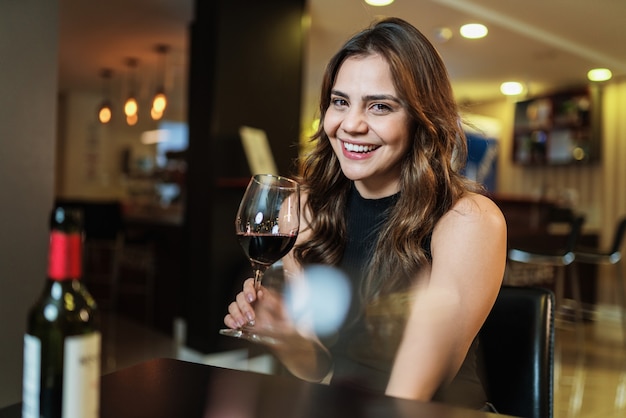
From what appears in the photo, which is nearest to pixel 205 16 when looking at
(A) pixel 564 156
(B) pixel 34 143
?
(B) pixel 34 143

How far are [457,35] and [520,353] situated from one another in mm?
3955

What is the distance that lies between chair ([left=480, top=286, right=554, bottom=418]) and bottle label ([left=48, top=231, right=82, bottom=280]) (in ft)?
3.09

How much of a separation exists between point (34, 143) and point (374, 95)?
1.66 meters

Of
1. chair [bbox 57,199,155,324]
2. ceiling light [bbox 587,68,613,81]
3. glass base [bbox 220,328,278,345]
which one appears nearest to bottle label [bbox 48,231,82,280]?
glass base [bbox 220,328,278,345]

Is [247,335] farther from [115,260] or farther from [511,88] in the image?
[511,88]

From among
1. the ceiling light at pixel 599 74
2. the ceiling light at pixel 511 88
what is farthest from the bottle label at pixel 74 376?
the ceiling light at pixel 511 88

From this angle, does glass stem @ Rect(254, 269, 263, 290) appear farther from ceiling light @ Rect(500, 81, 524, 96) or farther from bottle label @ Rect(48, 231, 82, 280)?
ceiling light @ Rect(500, 81, 524, 96)

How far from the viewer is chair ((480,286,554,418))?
115 centimetres

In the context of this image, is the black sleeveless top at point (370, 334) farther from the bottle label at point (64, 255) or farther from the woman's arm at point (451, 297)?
the bottle label at point (64, 255)

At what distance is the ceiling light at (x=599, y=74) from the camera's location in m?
5.49

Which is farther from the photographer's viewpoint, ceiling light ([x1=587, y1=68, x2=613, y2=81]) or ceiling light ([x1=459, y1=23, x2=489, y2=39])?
ceiling light ([x1=587, y1=68, x2=613, y2=81])

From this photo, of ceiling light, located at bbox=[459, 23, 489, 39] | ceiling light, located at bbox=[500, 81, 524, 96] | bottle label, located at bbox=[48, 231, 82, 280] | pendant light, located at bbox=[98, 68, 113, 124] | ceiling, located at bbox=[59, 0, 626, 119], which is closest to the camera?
bottle label, located at bbox=[48, 231, 82, 280]

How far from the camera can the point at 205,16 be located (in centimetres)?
377

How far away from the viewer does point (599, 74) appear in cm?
569
